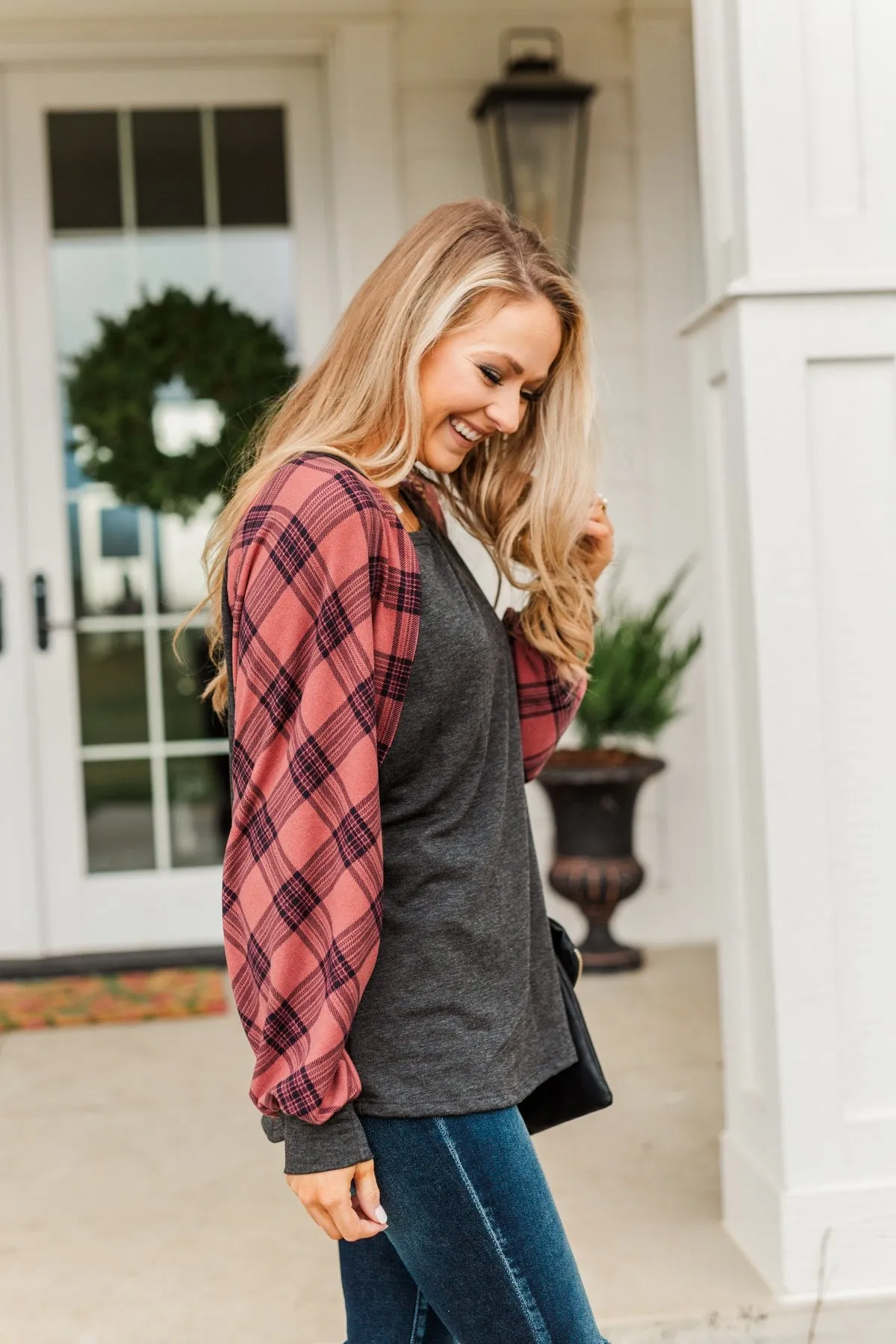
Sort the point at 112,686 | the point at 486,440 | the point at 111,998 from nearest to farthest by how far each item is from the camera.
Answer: the point at 486,440
the point at 111,998
the point at 112,686

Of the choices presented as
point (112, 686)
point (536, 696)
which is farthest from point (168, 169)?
point (536, 696)

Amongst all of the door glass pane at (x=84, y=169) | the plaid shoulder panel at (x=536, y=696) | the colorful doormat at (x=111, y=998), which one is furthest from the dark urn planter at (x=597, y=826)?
the plaid shoulder panel at (x=536, y=696)

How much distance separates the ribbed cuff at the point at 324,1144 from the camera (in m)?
1.25

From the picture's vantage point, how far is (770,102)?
2086 mm

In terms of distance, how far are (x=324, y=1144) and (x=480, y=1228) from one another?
0.53 ft

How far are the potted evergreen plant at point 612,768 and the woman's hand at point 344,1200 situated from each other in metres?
2.56

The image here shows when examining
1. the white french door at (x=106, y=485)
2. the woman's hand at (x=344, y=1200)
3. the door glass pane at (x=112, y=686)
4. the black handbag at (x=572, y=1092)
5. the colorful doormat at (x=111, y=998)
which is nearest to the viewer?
the woman's hand at (x=344, y=1200)

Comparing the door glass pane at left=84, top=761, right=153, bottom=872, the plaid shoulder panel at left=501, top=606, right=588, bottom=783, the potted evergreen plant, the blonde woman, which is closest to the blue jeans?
A: the blonde woman

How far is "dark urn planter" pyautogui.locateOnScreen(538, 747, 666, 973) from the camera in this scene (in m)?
3.86

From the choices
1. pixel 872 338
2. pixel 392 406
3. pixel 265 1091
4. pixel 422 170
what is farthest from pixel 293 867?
pixel 422 170

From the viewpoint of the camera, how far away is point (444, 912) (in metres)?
1.33

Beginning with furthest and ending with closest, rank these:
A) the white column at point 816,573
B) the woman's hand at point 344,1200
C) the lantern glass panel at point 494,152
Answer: the lantern glass panel at point 494,152 < the white column at point 816,573 < the woman's hand at point 344,1200

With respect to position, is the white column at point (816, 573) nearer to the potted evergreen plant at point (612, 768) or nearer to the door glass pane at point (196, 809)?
the potted evergreen plant at point (612, 768)

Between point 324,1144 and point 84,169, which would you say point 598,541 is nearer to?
point 324,1144
